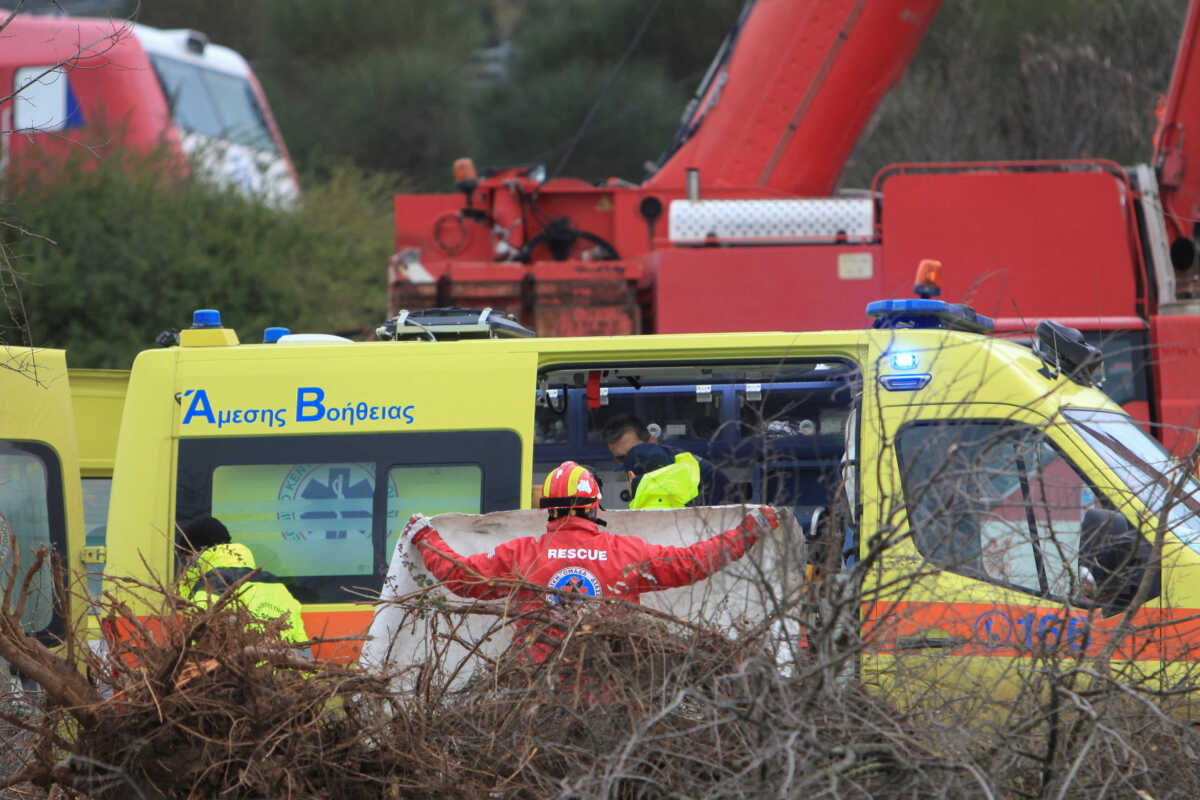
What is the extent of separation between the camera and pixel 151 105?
661 inches

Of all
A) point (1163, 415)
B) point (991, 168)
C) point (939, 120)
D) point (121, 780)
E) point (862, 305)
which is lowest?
point (121, 780)

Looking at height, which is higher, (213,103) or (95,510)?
(213,103)

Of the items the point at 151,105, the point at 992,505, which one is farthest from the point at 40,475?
the point at 151,105

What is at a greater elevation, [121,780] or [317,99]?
[317,99]

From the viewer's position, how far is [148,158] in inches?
605

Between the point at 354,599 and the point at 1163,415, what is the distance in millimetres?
4081

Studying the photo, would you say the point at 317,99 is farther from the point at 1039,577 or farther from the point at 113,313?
the point at 1039,577

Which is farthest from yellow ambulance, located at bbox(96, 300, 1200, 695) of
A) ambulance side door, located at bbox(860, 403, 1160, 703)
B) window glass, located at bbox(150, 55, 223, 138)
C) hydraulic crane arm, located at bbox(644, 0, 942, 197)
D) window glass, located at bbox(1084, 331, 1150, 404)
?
window glass, located at bbox(150, 55, 223, 138)

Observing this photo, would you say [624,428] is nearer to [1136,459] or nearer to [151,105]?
[1136,459]

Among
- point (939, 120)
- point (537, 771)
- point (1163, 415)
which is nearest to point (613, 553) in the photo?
point (537, 771)

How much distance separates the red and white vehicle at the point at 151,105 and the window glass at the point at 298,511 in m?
8.53

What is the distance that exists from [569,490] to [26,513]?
2.57 metres

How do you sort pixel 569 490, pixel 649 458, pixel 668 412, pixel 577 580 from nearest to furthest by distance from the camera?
1. pixel 577 580
2. pixel 569 490
3. pixel 649 458
4. pixel 668 412

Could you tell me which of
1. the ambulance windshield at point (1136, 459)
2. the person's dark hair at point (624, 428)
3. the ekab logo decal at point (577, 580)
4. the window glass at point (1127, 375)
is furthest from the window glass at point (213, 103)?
the ambulance windshield at point (1136, 459)
